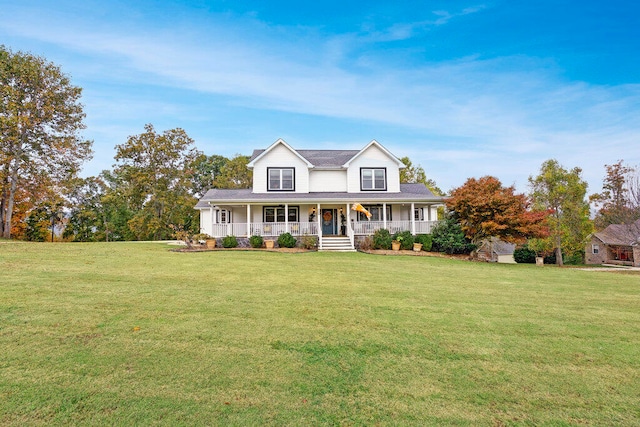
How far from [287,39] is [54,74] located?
1879cm

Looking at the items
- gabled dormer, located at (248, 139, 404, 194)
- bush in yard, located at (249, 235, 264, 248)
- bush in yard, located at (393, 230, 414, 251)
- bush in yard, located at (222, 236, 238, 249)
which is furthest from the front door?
bush in yard, located at (222, 236, 238, 249)

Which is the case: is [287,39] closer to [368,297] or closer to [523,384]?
[368,297]

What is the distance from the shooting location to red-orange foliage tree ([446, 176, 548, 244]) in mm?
16594

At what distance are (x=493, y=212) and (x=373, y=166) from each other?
8.68 m

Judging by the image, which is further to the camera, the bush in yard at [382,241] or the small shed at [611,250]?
the small shed at [611,250]

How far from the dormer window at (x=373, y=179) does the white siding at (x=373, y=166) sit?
0.23 m

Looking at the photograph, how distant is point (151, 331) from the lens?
4.38m

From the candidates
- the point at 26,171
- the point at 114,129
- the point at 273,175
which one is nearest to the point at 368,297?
the point at 273,175

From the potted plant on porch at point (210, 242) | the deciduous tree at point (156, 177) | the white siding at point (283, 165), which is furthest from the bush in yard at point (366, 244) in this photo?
the deciduous tree at point (156, 177)

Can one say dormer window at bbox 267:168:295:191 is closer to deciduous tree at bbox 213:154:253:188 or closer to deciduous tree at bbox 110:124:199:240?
deciduous tree at bbox 110:124:199:240

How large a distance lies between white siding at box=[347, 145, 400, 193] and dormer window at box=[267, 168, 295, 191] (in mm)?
4182

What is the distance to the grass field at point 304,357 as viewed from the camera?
273 centimetres

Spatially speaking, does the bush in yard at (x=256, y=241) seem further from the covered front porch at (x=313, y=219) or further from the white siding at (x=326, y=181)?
the white siding at (x=326, y=181)

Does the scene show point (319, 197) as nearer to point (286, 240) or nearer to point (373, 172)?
point (286, 240)
